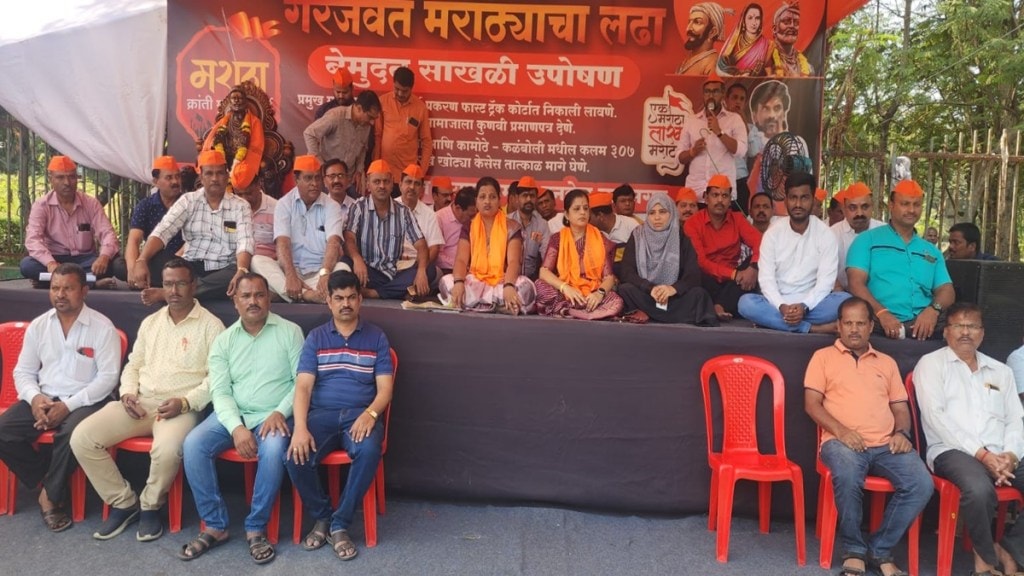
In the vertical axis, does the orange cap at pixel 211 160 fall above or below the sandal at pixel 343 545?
above

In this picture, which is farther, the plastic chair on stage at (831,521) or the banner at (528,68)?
the banner at (528,68)

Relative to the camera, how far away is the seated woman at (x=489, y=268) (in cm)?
418

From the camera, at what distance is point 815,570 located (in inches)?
128

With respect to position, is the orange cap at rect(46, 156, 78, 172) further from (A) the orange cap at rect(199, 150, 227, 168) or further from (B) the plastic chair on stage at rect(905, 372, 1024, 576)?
(B) the plastic chair on stage at rect(905, 372, 1024, 576)

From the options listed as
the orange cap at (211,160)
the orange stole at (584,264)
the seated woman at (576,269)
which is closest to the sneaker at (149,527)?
the orange cap at (211,160)

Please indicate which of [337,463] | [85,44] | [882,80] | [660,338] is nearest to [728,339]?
[660,338]

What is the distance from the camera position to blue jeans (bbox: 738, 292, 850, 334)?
12.5 feet

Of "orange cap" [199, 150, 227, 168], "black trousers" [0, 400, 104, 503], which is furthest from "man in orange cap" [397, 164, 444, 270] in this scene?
"black trousers" [0, 400, 104, 503]

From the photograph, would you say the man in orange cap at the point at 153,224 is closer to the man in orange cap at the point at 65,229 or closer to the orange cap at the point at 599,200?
the man in orange cap at the point at 65,229

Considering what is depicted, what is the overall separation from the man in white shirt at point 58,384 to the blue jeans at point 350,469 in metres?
1.09

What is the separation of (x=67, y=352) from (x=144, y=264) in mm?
771

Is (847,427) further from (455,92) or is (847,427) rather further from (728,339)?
(455,92)

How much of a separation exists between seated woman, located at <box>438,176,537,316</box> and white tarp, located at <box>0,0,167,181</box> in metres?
3.17

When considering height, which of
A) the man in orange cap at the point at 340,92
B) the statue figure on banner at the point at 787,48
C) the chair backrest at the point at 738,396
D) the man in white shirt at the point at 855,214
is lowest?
the chair backrest at the point at 738,396
